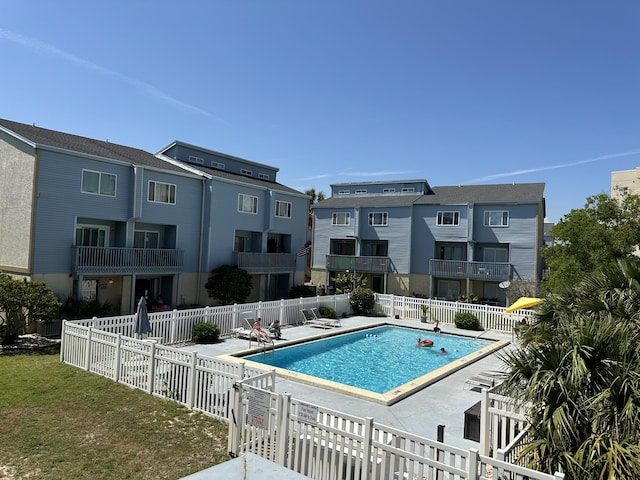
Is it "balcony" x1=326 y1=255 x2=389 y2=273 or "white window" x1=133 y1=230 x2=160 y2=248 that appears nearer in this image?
"white window" x1=133 y1=230 x2=160 y2=248

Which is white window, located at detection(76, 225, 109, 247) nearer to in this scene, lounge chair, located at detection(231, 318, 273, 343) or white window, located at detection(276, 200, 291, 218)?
lounge chair, located at detection(231, 318, 273, 343)

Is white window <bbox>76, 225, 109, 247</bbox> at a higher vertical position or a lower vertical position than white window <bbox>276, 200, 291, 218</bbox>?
lower

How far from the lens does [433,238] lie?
118 ft

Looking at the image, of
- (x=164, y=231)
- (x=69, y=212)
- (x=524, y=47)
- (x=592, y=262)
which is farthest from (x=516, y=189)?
(x=69, y=212)

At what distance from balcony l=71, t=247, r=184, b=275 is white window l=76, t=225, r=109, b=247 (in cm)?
141

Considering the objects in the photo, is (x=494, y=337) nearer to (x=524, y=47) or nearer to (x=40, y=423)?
(x=524, y=47)

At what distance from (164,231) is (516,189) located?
27.6 m

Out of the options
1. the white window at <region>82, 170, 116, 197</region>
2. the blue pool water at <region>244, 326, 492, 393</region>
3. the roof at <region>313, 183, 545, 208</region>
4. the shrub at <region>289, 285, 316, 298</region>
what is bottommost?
Answer: the blue pool water at <region>244, 326, 492, 393</region>

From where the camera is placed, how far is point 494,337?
2184cm

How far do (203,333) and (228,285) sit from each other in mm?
9087

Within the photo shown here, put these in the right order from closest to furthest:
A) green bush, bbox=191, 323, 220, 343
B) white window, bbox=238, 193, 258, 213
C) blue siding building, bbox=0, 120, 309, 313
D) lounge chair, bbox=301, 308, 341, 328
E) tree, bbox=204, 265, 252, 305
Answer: green bush, bbox=191, 323, 220, 343, blue siding building, bbox=0, 120, 309, 313, lounge chair, bbox=301, 308, 341, 328, tree, bbox=204, 265, 252, 305, white window, bbox=238, 193, 258, 213

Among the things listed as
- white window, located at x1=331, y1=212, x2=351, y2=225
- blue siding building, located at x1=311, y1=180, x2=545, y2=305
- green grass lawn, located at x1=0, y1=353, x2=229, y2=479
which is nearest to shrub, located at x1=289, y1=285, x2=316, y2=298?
blue siding building, located at x1=311, y1=180, x2=545, y2=305

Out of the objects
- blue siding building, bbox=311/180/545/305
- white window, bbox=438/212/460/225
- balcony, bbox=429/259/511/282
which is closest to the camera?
balcony, bbox=429/259/511/282

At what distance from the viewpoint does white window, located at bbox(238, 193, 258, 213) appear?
2925 cm
